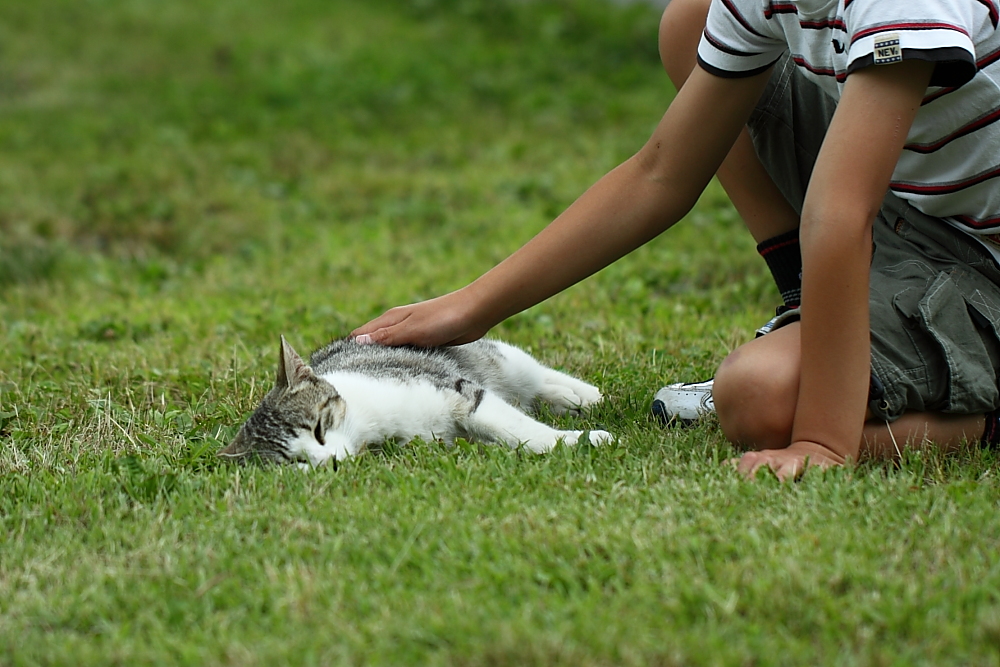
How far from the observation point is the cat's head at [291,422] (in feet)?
8.59

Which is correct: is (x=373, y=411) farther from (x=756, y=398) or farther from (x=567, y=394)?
(x=756, y=398)

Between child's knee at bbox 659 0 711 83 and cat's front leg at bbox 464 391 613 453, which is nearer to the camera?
cat's front leg at bbox 464 391 613 453

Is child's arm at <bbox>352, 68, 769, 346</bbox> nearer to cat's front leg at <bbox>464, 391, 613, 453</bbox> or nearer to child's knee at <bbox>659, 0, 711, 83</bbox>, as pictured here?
cat's front leg at <bbox>464, 391, 613, 453</bbox>

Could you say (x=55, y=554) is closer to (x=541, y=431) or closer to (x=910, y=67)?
(x=541, y=431)

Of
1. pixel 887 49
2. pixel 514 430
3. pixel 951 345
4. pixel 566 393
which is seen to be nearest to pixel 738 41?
pixel 887 49

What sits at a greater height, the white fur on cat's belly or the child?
the child

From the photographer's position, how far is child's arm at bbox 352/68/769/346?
2.60 metres

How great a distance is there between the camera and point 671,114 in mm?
2645

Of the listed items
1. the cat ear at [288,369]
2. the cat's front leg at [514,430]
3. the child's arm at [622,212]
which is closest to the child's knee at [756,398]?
the cat's front leg at [514,430]

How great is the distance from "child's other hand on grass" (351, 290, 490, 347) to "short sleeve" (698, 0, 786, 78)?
0.93 meters

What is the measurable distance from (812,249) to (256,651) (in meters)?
1.38

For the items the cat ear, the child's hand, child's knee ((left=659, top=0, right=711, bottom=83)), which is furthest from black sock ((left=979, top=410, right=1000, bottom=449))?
the cat ear

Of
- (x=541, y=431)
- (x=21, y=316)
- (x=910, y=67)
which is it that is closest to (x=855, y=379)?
(x=910, y=67)

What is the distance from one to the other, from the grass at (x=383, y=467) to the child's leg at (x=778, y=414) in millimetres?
82
